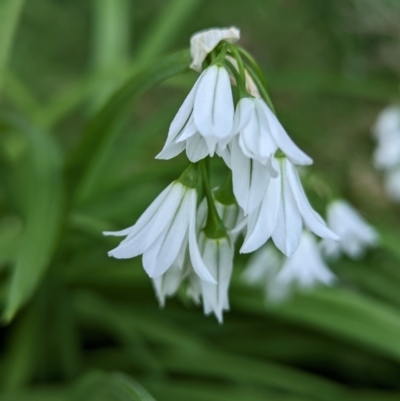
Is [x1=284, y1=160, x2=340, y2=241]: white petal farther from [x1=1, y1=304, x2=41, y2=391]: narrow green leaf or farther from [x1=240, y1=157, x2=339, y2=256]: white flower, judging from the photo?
[x1=1, y1=304, x2=41, y2=391]: narrow green leaf

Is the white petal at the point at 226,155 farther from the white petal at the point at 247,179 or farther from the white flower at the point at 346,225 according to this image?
the white flower at the point at 346,225

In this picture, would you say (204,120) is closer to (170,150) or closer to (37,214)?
(170,150)

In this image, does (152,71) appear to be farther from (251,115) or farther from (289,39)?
(289,39)

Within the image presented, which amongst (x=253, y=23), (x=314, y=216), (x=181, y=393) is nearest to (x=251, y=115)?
(x=314, y=216)

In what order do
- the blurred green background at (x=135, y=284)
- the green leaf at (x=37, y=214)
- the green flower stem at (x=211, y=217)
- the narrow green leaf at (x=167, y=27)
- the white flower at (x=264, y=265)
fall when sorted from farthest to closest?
the narrow green leaf at (x=167, y=27), the white flower at (x=264, y=265), the blurred green background at (x=135, y=284), the green leaf at (x=37, y=214), the green flower stem at (x=211, y=217)

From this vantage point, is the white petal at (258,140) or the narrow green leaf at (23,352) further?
the narrow green leaf at (23,352)

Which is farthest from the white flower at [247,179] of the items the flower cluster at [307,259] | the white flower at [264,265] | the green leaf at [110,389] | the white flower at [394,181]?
the white flower at [394,181]
